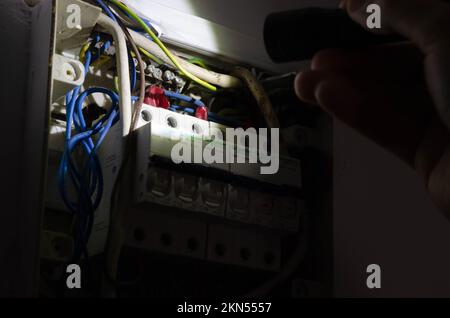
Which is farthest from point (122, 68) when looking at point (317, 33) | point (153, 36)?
point (317, 33)

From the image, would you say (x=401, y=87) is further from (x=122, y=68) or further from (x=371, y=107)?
(x=122, y=68)

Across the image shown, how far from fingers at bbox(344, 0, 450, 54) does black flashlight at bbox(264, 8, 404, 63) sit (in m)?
0.05

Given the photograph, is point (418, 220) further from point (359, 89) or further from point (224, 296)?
point (359, 89)

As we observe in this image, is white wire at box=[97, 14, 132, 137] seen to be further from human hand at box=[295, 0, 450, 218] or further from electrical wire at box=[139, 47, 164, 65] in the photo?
human hand at box=[295, 0, 450, 218]

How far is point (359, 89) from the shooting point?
73 centimetres

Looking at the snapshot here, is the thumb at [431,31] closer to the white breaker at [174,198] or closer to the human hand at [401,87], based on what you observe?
the human hand at [401,87]

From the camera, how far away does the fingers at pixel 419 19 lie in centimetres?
66

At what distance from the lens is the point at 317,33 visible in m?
0.76

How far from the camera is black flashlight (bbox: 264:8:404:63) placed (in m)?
0.75

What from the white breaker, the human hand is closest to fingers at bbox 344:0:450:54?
the human hand

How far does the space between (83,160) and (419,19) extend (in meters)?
0.67

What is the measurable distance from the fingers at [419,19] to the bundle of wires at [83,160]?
56 centimetres
